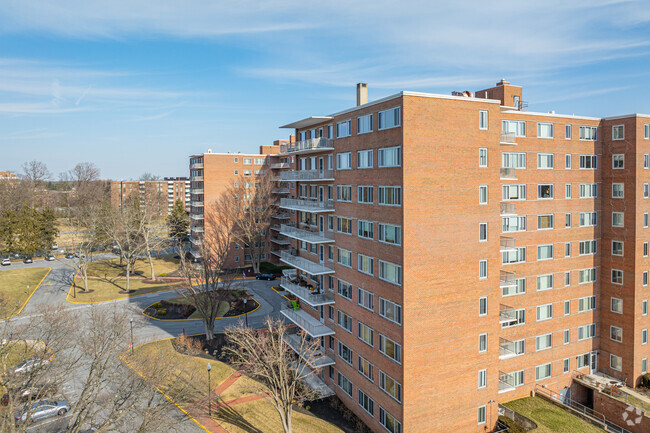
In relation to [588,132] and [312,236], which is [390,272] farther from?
[588,132]

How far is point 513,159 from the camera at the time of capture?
3216 cm

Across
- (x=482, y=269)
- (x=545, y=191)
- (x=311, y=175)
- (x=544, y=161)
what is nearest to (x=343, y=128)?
(x=311, y=175)

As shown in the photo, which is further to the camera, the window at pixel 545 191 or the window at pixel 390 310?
the window at pixel 545 191

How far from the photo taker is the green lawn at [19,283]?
5484 cm

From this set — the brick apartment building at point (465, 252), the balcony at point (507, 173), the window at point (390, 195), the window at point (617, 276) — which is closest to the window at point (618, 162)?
the brick apartment building at point (465, 252)

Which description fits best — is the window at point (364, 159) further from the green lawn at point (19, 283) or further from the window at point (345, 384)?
the green lawn at point (19, 283)

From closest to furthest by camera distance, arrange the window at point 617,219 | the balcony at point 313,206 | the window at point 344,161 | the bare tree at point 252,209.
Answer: the window at point 344,161 → the balcony at point 313,206 → the window at point 617,219 → the bare tree at point 252,209

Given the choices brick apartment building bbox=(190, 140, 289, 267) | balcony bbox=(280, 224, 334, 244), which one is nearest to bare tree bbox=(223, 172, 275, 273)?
brick apartment building bbox=(190, 140, 289, 267)

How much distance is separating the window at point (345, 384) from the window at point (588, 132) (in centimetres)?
2816

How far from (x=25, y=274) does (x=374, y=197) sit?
66936 millimetres

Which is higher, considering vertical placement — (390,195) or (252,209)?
(390,195)

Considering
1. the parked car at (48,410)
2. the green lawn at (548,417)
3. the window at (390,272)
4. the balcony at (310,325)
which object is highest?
the window at (390,272)

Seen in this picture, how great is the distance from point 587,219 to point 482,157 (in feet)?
51.0

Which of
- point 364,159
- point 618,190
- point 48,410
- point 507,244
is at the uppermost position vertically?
point 364,159
